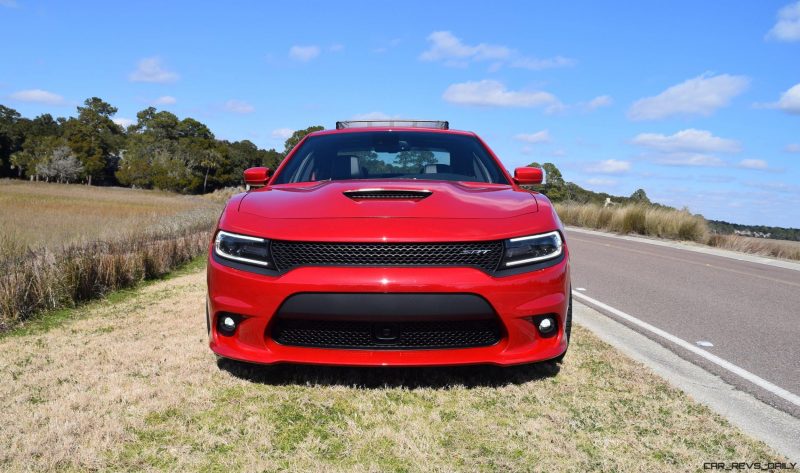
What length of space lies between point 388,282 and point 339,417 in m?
0.73

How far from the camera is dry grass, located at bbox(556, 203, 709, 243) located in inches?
747

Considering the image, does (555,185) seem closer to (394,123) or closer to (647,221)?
(647,221)

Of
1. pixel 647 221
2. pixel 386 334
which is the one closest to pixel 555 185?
pixel 647 221

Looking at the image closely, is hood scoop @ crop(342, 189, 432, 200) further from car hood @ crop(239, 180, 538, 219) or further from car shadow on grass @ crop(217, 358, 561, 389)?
car shadow on grass @ crop(217, 358, 561, 389)

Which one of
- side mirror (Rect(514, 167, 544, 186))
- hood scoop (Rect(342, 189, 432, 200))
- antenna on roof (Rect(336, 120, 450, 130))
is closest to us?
hood scoop (Rect(342, 189, 432, 200))

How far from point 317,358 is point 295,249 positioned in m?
0.58

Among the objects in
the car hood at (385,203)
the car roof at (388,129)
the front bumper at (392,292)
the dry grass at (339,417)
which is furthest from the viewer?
the car roof at (388,129)

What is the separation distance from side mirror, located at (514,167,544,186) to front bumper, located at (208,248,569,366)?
1.43 meters

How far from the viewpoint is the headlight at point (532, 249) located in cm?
306

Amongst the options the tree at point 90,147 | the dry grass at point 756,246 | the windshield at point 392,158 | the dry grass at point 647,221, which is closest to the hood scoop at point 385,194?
the windshield at point 392,158

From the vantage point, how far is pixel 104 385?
329 centimetres

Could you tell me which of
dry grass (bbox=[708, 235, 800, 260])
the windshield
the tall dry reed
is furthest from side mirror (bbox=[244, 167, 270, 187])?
dry grass (bbox=[708, 235, 800, 260])

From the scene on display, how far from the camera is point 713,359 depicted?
4.21 metres

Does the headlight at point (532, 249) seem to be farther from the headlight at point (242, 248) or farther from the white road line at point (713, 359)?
the white road line at point (713, 359)
